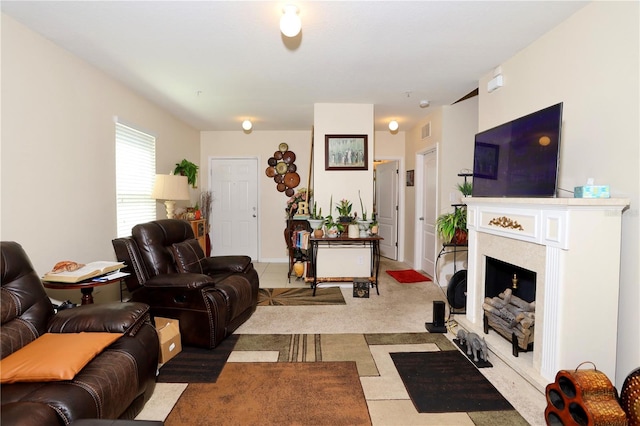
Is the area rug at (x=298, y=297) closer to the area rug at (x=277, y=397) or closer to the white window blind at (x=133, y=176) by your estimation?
the area rug at (x=277, y=397)

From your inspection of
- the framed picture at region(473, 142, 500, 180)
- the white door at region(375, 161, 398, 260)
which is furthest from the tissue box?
the white door at region(375, 161, 398, 260)

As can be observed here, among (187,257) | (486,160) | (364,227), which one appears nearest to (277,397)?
(187,257)

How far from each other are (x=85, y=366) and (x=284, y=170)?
4834mm

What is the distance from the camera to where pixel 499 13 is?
7.31 feet

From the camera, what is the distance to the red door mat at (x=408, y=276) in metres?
4.84

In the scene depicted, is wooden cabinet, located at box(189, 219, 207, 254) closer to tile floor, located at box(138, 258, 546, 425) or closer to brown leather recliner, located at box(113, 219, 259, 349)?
tile floor, located at box(138, 258, 546, 425)

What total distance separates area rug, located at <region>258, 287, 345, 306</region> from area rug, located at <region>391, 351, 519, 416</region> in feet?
4.79

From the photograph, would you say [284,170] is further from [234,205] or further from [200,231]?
[200,231]

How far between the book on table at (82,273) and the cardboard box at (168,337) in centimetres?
55

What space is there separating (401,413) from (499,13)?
2652 millimetres

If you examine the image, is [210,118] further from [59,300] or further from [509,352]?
[509,352]

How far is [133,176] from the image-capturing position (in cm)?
389

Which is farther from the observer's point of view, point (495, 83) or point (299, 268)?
point (299, 268)

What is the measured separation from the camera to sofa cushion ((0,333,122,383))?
54.8 inches
